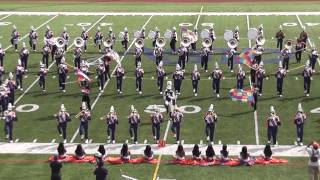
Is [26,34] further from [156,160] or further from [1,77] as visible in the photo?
[156,160]

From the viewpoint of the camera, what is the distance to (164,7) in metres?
55.9

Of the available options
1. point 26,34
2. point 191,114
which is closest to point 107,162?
point 191,114

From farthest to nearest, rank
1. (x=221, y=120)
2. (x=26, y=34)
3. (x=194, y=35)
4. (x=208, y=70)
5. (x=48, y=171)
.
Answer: (x=26, y=34)
(x=194, y=35)
(x=208, y=70)
(x=221, y=120)
(x=48, y=171)

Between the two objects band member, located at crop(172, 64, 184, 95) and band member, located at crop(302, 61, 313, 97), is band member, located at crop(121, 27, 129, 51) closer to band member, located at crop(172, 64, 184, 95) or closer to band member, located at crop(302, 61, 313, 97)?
band member, located at crop(172, 64, 184, 95)

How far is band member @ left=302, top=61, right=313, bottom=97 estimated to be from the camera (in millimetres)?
28406

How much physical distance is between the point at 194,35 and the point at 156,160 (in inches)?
654

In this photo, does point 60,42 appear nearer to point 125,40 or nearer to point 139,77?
point 125,40

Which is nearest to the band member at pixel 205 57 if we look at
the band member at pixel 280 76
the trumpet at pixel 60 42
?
the band member at pixel 280 76

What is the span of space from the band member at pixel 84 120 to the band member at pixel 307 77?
11.1 meters

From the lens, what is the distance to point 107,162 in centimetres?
2147

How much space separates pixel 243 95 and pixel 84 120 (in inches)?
300

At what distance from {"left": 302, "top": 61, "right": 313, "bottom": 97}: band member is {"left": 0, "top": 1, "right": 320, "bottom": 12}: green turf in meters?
24.9

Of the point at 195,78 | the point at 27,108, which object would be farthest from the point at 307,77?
the point at 27,108

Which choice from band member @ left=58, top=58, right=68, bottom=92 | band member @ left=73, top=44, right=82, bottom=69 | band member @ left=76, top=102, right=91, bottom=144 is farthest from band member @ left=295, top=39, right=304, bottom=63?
band member @ left=76, top=102, right=91, bottom=144
